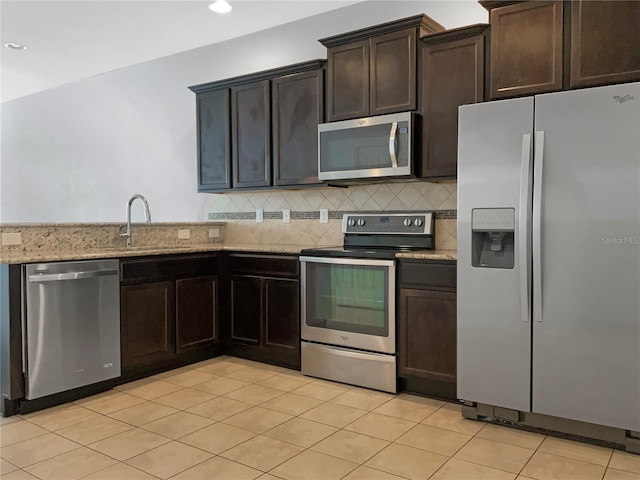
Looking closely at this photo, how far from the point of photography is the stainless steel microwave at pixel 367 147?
334 centimetres

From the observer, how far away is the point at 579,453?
241 centimetres

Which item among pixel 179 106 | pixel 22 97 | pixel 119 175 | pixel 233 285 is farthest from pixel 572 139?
pixel 22 97

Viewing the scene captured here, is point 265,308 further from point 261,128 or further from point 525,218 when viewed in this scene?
point 525,218

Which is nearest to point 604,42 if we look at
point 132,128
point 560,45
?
point 560,45

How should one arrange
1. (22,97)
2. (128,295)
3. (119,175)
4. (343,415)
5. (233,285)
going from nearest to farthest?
(343,415) → (128,295) → (233,285) → (119,175) → (22,97)

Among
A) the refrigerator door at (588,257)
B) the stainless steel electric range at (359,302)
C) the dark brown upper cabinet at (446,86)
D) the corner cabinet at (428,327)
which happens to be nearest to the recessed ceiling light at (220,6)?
the dark brown upper cabinet at (446,86)

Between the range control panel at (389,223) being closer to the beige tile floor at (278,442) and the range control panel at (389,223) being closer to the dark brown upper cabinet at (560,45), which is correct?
the dark brown upper cabinet at (560,45)

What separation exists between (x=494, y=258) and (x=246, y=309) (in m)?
2.07

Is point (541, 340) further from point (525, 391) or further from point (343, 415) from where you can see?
point (343, 415)

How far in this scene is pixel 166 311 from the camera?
3.73 meters

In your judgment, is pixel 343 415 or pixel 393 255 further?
pixel 393 255

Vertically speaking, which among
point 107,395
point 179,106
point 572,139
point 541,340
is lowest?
point 107,395

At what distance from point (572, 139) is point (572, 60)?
1.60 ft

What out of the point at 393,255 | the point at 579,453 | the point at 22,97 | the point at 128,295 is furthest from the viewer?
the point at 22,97
